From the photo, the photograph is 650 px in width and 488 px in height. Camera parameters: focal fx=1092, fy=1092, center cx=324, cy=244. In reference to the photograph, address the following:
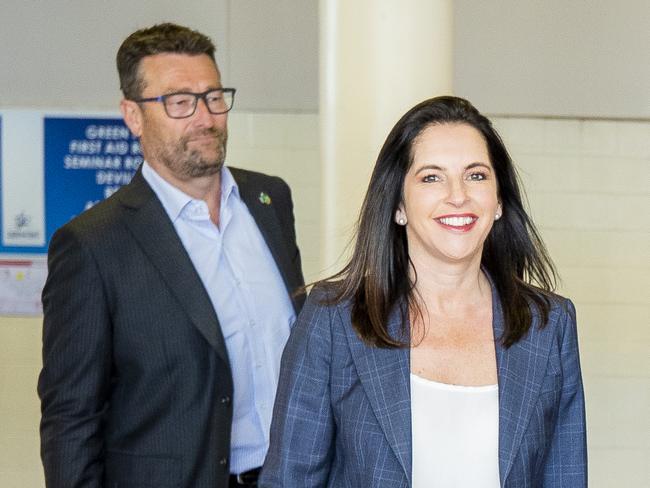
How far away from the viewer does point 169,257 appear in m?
2.60

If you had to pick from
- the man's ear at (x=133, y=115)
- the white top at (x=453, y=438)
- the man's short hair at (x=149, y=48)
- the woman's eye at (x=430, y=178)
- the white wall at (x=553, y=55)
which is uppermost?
the white wall at (x=553, y=55)

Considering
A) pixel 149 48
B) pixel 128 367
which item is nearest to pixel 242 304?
pixel 128 367

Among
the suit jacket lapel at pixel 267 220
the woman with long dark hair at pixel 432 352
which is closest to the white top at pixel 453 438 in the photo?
the woman with long dark hair at pixel 432 352

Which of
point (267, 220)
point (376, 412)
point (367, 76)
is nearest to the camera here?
point (376, 412)

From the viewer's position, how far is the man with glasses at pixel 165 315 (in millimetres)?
2480

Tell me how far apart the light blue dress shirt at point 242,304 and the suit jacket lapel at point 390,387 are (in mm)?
680

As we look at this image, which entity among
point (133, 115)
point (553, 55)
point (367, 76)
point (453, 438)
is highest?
point (553, 55)

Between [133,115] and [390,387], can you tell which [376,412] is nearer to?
[390,387]

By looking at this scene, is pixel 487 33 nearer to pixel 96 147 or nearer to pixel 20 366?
pixel 96 147

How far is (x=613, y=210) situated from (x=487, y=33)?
3.03 feet

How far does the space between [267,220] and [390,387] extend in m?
1.03

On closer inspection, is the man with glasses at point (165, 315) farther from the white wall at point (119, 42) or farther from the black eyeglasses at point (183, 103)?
the white wall at point (119, 42)

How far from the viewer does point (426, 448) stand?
1.95 m

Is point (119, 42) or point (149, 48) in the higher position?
point (119, 42)
